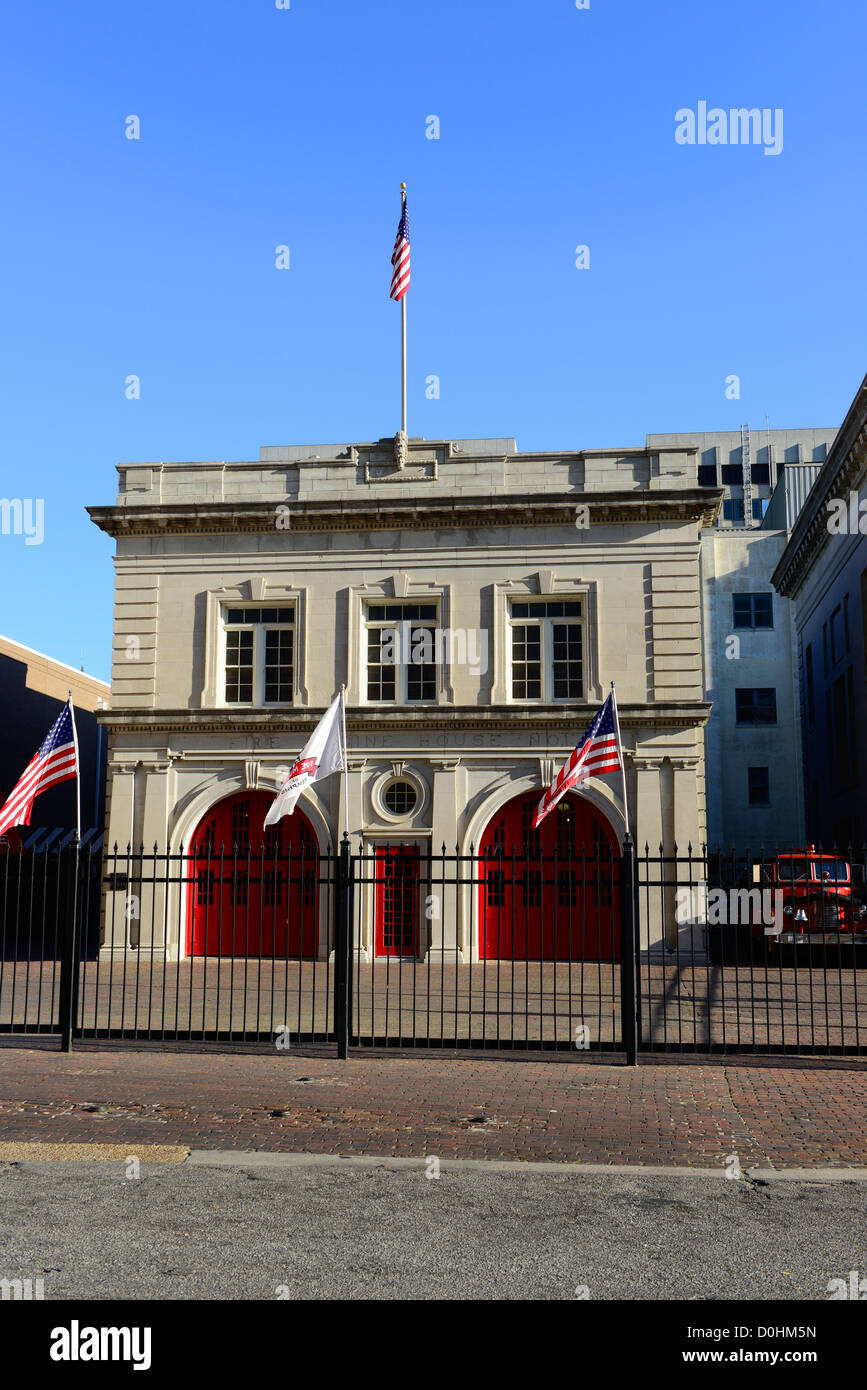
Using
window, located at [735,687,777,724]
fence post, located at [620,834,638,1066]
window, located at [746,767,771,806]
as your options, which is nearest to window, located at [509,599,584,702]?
fence post, located at [620,834,638,1066]

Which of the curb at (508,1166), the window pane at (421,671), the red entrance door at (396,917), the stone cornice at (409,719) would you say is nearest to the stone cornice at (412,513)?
the window pane at (421,671)

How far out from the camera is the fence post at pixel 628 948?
477 inches

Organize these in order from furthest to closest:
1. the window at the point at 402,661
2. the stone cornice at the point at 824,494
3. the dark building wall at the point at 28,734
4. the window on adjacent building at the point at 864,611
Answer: the dark building wall at the point at 28,734 → the window on adjacent building at the point at 864,611 → the stone cornice at the point at 824,494 → the window at the point at 402,661

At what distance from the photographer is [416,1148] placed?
8.82 meters

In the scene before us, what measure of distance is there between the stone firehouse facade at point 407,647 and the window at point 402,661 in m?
0.05

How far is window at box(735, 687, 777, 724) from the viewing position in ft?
160

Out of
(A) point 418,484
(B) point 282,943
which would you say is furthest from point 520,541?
(B) point 282,943

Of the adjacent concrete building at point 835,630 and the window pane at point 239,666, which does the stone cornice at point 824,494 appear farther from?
the window pane at point 239,666

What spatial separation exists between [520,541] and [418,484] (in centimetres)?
270

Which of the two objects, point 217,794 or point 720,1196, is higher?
point 217,794

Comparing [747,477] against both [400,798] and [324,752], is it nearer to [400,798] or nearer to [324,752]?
[400,798]

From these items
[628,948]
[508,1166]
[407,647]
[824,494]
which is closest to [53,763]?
[407,647]

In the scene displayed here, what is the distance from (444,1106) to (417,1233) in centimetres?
382
